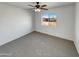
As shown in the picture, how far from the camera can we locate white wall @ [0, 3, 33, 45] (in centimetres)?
373

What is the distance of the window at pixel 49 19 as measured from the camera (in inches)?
211

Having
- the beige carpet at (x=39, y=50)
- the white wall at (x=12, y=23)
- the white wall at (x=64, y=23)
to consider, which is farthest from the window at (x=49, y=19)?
the beige carpet at (x=39, y=50)

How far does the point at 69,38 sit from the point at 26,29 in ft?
9.60

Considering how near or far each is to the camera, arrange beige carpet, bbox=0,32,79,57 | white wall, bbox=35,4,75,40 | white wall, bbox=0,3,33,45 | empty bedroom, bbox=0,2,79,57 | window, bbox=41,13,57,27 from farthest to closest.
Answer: window, bbox=41,13,57,27 < white wall, bbox=35,4,75,40 < white wall, bbox=0,3,33,45 < empty bedroom, bbox=0,2,79,57 < beige carpet, bbox=0,32,79,57

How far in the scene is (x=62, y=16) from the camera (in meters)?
4.86

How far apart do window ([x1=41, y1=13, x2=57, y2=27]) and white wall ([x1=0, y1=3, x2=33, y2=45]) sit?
1119 mm

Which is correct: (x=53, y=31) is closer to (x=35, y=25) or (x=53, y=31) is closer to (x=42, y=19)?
(x=42, y=19)

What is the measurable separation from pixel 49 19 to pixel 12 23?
2.44m

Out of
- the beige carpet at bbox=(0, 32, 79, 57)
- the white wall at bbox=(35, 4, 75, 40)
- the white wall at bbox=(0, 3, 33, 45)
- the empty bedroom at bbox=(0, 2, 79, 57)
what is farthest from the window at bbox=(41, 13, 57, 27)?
the beige carpet at bbox=(0, 32, 79, 57)

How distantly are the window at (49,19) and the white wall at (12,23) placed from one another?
112 centimetres

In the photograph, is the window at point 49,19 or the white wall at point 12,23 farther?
the window at point 49,19

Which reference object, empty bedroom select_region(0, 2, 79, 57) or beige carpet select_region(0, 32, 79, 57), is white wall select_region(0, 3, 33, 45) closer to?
empty bedroom select_region(0, 2, 79, 57)

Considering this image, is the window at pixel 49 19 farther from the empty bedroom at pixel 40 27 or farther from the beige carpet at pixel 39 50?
the beige carpet at pixel 39 50

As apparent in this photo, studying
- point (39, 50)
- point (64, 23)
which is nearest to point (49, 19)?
point (64, 23)
